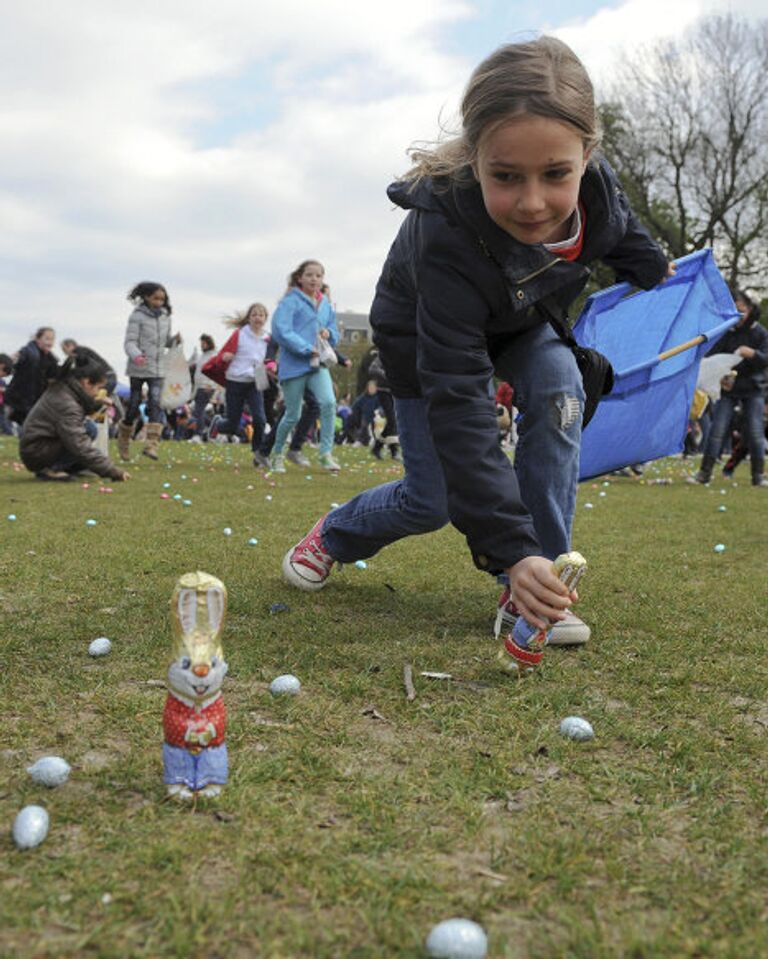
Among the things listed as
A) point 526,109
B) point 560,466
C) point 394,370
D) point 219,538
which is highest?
point 526,109

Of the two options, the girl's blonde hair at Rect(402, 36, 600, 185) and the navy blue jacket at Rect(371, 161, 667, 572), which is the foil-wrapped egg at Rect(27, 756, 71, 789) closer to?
the navy blue jacket at Rect(371, 161, 667, 572)

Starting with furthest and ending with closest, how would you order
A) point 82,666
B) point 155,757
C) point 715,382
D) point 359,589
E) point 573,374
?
point 715,382 < point 359,589 < point 573,374 < point 82,666 < point 155,757

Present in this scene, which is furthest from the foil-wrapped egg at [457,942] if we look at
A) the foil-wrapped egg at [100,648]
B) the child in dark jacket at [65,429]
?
the child in dark jacket at [65,429]

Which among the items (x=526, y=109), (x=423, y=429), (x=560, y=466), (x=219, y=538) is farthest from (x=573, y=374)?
(x=219, y=538)

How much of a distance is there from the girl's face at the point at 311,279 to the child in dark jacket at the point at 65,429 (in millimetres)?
2592

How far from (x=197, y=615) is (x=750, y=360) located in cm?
1036

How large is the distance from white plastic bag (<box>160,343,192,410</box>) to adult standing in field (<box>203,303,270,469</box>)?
0.89 metres

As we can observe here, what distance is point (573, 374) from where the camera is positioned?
3260 mm

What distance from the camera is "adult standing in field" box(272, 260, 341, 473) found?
10.6 metres

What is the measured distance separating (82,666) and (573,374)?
193 centimetres

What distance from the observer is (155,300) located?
11547 millimetres

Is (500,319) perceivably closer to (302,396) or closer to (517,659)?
(517,659)

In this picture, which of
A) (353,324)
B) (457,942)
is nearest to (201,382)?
(457,942)

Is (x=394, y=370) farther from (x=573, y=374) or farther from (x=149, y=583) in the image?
(x=149, y=583)
